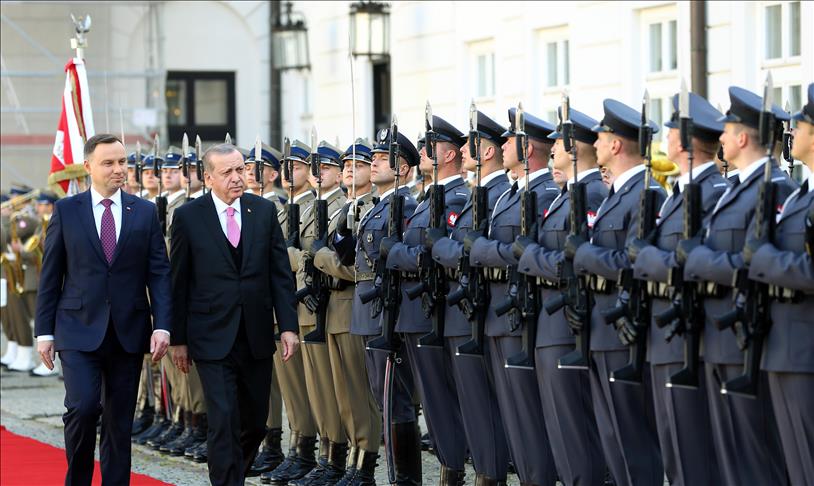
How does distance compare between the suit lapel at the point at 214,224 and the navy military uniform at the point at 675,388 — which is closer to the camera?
the navy military uniform at the point at 675,388

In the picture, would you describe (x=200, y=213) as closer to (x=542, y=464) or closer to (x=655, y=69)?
(x=542, y=464)

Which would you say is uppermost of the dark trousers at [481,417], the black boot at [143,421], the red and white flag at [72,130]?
the red and white flag at [72,130]

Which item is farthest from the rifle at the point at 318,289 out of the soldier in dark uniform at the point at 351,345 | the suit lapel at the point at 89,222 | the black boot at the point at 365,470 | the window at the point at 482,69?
the window at the point at 482,69

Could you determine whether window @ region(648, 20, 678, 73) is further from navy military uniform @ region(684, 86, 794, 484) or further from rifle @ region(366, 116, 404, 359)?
navy military uniform @ region(684, 86, 794, 484)

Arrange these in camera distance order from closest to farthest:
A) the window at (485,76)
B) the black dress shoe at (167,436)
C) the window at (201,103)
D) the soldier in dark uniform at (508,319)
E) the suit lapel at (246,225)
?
the soldier in dark uniform at (508,319) → the suit lapel at (246,225) → the black dress shoe at (167,436) → the window at (485,76) → the window at (201,103)

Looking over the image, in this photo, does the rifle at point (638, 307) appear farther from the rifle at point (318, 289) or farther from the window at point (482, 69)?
the window at point (482, 69)

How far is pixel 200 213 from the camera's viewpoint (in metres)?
8.50

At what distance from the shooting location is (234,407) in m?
8.38

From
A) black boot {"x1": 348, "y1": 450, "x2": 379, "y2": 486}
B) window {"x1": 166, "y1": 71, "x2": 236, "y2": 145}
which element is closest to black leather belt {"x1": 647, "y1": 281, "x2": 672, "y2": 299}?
black boot {"x1": 348, "y1": 450, "x2": 379, "y2": 486}

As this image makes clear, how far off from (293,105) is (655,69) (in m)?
10.3

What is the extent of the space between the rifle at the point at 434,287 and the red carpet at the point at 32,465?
2.37 metres

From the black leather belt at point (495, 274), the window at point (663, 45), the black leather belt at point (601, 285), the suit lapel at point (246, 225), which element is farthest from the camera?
the window at point (663, 45)

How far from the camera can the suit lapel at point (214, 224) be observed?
8445mm

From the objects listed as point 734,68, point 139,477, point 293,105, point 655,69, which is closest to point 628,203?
point 139,477
